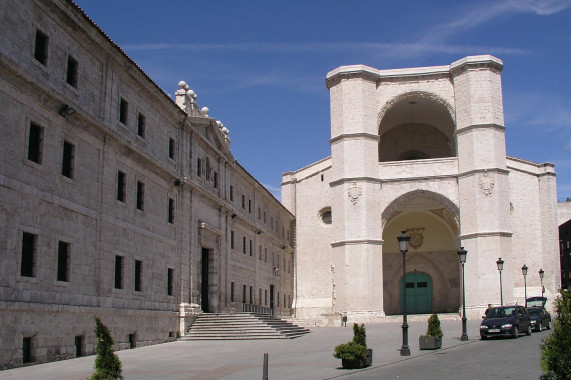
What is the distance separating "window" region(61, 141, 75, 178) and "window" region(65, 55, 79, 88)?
189 cm

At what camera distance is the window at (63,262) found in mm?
18194

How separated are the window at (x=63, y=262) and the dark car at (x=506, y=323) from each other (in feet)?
49.3

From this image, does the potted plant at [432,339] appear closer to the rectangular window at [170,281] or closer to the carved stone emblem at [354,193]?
the rectangular window at [170,281]

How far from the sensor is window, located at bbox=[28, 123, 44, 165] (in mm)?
17188

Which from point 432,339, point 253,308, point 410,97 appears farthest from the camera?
point 410,97

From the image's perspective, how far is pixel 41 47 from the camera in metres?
17.8

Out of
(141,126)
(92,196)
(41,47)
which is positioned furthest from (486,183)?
(41,47)

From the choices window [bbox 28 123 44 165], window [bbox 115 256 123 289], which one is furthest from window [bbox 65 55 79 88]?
window [bbox 115 256 123 289]

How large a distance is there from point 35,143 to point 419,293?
3878 cm

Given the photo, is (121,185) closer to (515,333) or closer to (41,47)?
(41,47)

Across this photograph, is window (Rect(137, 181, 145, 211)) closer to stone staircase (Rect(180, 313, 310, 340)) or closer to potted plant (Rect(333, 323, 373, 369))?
stone staircase (Rect(180, 313, 310, 340))

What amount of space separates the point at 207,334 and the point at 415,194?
845 inches

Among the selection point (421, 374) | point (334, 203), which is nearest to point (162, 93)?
point (421, 374)

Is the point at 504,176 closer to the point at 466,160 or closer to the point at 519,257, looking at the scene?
the point at 466,160
